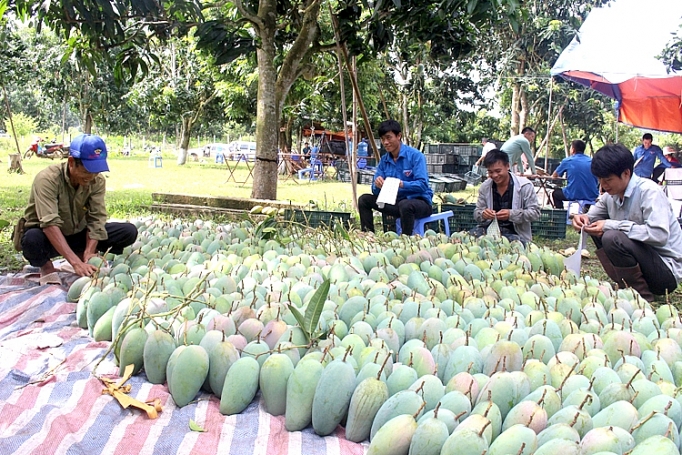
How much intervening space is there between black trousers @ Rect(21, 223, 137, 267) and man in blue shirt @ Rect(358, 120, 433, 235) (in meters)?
Answer: 1.93

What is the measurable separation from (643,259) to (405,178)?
184cm

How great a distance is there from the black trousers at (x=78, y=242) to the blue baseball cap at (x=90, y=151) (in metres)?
0.50

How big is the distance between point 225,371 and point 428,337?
613 millimetres

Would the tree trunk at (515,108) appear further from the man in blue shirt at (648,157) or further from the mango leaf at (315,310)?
the mango leaf at (315,310)

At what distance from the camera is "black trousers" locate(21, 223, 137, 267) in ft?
9.23

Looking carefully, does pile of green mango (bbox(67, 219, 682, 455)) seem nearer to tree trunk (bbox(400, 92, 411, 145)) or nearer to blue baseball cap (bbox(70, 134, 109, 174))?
blue baseball cap (bbox(70, 134, 109, 174))

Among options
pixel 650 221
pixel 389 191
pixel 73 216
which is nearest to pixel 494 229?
pixel 389 191

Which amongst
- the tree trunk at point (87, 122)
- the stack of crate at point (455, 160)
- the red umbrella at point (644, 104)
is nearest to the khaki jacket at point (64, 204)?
the red umbrella at point (644, 104)

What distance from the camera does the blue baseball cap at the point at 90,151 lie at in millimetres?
2582

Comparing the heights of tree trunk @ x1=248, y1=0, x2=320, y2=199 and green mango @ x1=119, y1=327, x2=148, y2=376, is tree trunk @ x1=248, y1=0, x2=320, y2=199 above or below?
above

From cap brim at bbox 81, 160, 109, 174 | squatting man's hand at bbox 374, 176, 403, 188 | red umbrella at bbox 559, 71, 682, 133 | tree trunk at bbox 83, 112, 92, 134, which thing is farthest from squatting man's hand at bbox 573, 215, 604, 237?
tree trunk at bbox 83, 112, 92, 134

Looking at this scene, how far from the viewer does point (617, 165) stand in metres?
2.88

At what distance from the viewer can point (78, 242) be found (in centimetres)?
311

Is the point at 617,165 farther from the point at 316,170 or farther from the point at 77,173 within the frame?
the point at 316,170
